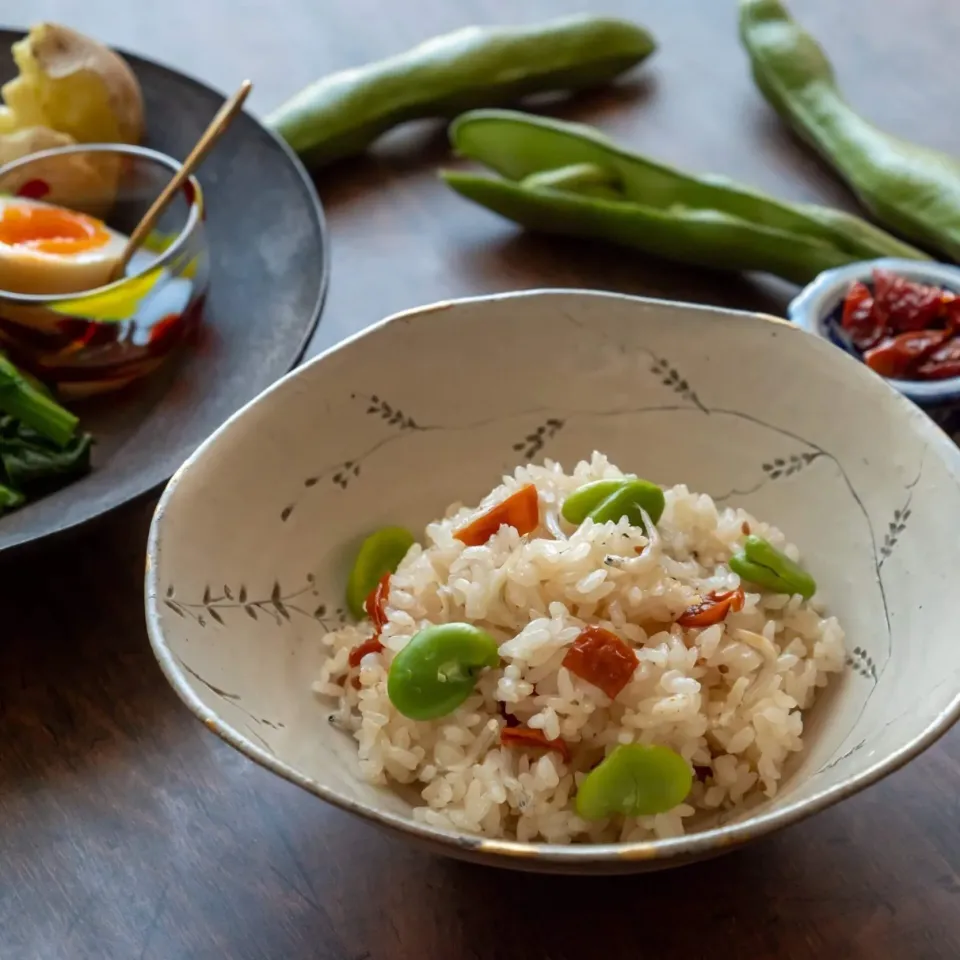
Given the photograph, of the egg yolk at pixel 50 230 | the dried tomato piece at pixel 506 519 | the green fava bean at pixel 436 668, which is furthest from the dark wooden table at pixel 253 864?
the egg yolk at pixel 50 230

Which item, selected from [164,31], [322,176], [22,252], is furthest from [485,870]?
[164,31]

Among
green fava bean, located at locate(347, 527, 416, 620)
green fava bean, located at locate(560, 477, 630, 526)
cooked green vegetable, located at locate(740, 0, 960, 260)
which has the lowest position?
green fava bean, located at locate(347, 527, 416, 620)

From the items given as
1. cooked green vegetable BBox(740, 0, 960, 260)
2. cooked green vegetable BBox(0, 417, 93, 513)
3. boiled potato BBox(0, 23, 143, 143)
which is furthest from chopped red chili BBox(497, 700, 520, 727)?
boiled potato BBox(0, 23, 143, 143)

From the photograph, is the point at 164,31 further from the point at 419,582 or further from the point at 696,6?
the point at 419,582

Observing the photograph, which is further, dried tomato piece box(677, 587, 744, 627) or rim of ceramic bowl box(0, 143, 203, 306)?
rim of ceramic bowl box(0, 143, 203, 306)

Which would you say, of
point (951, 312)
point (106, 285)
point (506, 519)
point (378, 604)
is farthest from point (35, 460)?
point (951, 312)

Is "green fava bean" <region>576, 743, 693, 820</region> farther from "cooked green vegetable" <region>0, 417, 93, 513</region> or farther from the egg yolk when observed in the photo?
the egg yolk
